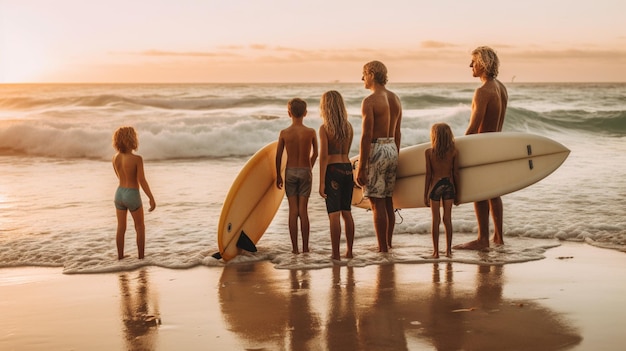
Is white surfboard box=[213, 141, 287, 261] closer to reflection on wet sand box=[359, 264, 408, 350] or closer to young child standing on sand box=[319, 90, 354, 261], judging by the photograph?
young child standing on sand box=[319, 90, 354, 261]

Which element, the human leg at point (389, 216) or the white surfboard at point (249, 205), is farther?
the human leg at point (389, 216)

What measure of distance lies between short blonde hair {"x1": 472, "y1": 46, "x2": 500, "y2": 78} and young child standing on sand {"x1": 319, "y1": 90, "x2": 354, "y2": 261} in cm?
131

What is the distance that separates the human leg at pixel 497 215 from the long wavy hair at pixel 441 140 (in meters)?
0.75

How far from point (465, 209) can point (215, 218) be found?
2.84m

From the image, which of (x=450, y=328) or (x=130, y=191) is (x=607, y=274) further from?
(x=130, y=191)

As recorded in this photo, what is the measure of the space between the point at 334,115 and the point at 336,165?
1.31ft

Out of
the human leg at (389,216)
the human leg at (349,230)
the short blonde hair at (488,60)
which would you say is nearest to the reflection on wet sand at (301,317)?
the human leg at (349,230)

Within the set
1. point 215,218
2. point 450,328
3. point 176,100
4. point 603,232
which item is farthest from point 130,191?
point 176,100

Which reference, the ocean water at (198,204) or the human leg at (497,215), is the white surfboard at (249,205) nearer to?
the ocean water at (198,204)

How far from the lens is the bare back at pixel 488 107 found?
658 centimetres

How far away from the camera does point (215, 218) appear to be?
850 centimetres

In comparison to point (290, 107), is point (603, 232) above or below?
below

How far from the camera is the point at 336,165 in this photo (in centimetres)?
626

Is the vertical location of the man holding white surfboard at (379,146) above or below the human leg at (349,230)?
above
